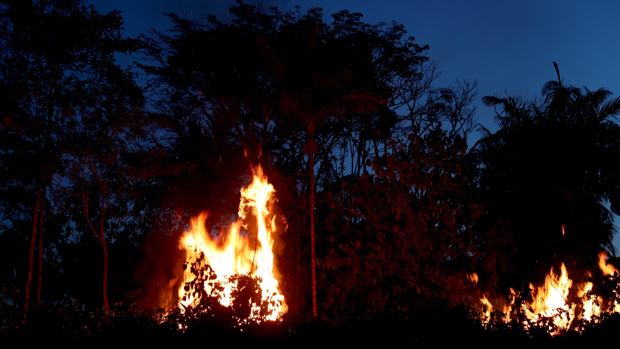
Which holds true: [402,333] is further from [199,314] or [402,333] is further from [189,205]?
[189,205]

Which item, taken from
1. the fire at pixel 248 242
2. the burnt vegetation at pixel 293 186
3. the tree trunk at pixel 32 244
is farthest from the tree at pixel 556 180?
the tree trunk at pixel 32 244

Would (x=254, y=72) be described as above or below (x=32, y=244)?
above

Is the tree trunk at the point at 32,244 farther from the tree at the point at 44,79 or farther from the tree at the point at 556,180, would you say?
the tree at the point at 556,180

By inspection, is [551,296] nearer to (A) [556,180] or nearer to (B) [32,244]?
(A) [556,180]

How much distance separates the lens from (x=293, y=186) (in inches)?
818

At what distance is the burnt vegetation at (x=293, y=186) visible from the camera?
902 centimetres

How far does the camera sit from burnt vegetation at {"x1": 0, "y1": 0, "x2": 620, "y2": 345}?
9016mm

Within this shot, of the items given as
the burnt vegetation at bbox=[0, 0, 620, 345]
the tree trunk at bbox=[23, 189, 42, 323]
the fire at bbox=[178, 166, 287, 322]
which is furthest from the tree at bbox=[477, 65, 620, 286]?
the tree trunk at bbox=[23, 189, 42, 323]

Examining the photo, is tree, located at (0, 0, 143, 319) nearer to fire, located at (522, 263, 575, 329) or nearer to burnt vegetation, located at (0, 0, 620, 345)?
burnt vegetation, located at (0, 0, 620, 345)

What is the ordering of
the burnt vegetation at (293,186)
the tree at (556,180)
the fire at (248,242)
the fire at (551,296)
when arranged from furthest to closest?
1. the tree at (556,180)
2. the fire at (551,296)
3. the fire at (248,242)
4. the burnt vegetation at (293,186)

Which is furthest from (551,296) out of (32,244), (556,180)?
(32,244)

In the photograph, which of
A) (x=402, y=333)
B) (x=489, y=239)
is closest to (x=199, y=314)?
(x=402, y=333)

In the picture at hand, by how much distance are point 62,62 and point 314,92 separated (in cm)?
519

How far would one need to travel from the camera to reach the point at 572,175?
1916 cm
